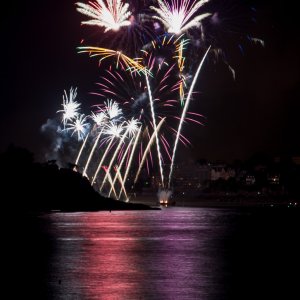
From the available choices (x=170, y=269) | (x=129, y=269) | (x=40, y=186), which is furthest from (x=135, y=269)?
(x=40, y=186)

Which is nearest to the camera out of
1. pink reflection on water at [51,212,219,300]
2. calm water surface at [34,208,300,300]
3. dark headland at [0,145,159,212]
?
pink reflection on water at [51,212,219,300]

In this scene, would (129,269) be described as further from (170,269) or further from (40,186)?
(40,186)

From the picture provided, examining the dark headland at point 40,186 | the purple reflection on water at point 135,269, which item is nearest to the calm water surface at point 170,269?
the purple reflection on water at point 135,269

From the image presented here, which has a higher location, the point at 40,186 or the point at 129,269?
the point at 40,186

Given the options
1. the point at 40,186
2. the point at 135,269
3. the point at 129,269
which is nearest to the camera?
the point at 129,269

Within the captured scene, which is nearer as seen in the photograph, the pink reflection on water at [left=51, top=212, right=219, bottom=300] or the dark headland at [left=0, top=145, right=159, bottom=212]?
the pink reflection on water at [left=51, top=212, right=219, bottom=300]

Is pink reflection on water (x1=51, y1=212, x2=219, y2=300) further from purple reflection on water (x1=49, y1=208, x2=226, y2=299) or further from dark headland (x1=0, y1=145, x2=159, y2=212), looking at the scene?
dark headland (x1=0, y1=145, x2=159, y2=212)

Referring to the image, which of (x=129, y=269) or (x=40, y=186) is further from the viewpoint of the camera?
(x=40, y=186)

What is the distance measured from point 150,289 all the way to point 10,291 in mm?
4601

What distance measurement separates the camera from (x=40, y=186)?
127938mm

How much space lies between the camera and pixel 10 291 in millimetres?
23109

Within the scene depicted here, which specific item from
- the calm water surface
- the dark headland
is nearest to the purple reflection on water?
the calm water surface

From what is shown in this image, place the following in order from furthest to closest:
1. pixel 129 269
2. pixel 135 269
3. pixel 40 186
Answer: pixel 40 186
pixel 135 269
pixel 129 269

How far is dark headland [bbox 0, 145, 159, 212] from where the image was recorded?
12431cm
